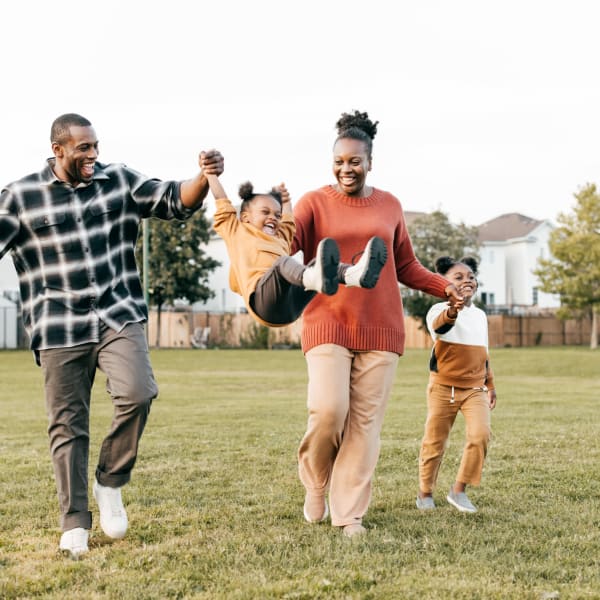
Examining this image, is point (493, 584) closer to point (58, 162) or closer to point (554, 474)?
point (58, 162)

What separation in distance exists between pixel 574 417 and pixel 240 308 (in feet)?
186

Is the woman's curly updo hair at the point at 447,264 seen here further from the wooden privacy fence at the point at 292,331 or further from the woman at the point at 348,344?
the wooden privacy fence at the point at 292,331

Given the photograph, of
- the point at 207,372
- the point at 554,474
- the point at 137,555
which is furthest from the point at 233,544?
the point at 207,372

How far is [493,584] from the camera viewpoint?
4.46 meters

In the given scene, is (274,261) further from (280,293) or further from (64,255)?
(64,255)

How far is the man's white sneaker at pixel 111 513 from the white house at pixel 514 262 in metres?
67.9

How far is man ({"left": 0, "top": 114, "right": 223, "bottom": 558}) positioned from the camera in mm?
5363

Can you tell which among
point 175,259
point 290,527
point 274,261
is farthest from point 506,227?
point 274,261

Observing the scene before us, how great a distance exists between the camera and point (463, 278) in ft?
22.4

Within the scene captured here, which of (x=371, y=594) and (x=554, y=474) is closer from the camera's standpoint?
(x=371, y=594)

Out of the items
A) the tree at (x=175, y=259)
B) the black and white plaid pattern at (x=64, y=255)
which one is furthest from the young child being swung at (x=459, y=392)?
the tree at (x=175, y=259)

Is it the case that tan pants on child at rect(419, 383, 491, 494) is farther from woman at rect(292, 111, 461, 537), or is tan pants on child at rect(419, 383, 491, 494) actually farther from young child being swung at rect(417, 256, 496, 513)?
woman at rect(292, 111, 461, 537)

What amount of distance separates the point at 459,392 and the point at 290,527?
1.76 m

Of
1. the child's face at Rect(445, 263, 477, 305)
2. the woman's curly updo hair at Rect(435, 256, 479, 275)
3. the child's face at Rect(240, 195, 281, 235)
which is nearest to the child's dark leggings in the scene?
the child's face at Rect(240, 195, 281, 235)
